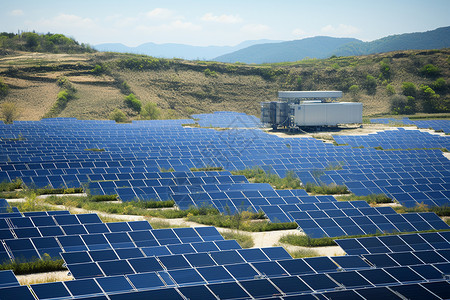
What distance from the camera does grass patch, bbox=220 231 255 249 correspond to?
1773 cm

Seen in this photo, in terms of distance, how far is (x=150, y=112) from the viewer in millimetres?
74625

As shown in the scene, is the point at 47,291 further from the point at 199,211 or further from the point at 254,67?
the point at 254,67

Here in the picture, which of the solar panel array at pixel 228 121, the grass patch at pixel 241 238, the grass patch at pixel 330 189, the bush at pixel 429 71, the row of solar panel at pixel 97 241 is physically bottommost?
the solar panel array at pixel 228 121

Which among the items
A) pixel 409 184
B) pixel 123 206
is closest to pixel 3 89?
pixel 123 206

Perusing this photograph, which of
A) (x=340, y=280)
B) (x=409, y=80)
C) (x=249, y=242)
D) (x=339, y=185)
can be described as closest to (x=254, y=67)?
(x=409, y=80)

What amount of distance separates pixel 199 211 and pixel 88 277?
9633mm

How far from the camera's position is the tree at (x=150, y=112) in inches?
2921

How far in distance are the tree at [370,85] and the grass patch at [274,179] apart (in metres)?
62.0

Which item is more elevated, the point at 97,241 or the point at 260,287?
the point at 260,287

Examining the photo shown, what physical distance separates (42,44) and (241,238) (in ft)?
353

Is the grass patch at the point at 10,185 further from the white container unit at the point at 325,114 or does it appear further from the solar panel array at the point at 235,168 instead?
the white container unit at the point at 325,114

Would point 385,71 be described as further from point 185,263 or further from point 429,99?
point 185,263

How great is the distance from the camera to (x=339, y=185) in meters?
26.4

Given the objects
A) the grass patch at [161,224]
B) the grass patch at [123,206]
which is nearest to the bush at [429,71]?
the grass patch at [123,206]
